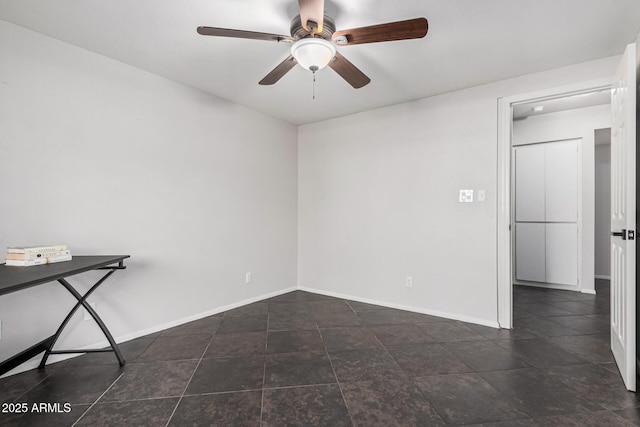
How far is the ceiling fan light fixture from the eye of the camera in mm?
1768

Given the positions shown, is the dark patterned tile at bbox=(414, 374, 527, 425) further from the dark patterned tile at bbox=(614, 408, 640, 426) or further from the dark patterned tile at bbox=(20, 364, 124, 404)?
the dark patterned tile at bbox=(20, 364, 124, 404)

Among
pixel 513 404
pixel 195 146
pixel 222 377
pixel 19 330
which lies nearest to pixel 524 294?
pixel 513 404

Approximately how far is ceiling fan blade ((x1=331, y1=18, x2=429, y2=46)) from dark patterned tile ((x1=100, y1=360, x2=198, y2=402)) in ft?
7.70

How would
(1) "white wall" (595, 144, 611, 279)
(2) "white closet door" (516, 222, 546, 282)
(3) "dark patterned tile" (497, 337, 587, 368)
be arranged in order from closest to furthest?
(3) "dark patterned tile" (497, 337, 587, 368) → (2) "white closet door" (516, 222, 546, 282) → (1) "white wall" (595, 144, 611, 279)

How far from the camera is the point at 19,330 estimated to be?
6.69 ft

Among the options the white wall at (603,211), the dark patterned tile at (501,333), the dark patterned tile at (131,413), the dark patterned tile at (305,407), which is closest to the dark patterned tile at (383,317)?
the dark patterned tile at (501,333)

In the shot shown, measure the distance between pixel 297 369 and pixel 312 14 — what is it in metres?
2.19

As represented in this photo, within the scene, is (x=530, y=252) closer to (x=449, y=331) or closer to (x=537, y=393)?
(x=449, y=331)

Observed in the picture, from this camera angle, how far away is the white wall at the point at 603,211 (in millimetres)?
4910

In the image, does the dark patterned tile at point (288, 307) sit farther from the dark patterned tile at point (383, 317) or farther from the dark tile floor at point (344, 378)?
the dark patterned tile at point (383, 317)

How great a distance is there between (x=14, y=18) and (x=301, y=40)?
6.40 feet

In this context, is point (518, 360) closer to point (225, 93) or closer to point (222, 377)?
point (222, 377)

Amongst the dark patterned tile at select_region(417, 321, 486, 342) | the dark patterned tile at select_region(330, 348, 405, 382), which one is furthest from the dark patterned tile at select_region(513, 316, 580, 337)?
the dark patterned tile at select_region(330, 348, 405, 382)

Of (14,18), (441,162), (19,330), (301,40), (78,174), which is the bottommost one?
(19,330)
